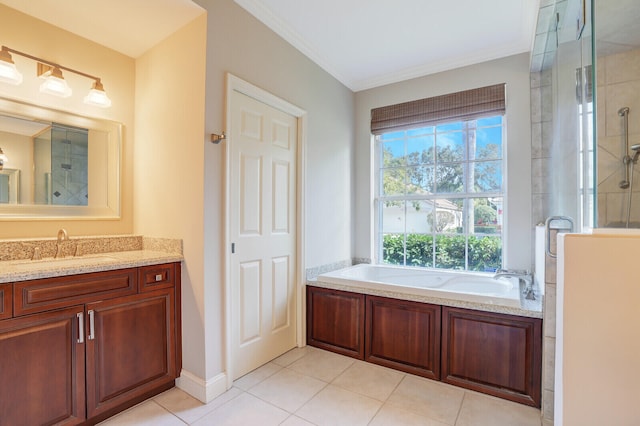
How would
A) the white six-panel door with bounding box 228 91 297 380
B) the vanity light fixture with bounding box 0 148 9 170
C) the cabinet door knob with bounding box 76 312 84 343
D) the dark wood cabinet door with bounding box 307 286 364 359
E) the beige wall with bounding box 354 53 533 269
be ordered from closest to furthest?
the cabinet door knob with bounding box 76 312 84 343
the vanity light fixture with bounding box 0 148 9 170
the white six-panel door with bounding box 228 91 297 380
the dark wood cabinet door with bounding box 307 286 364 359
the beige wall with bounding box 354 53 533 269

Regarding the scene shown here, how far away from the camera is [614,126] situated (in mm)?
1234

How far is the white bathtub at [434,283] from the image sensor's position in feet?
6.84

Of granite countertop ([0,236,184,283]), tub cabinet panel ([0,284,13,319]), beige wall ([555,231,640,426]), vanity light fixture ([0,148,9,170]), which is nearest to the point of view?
beige wall ([555,231,640,426])

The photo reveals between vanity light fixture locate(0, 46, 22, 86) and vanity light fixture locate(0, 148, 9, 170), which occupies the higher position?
vanity light fixture locate(0, 46, 22, 86)

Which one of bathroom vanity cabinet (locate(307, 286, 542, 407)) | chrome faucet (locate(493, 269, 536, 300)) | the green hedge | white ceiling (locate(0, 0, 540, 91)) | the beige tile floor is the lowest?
the beige tile floor

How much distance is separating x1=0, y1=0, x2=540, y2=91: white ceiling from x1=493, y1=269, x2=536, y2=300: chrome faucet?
75.1 inches

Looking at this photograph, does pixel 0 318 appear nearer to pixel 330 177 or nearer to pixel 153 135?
pixel 153 135

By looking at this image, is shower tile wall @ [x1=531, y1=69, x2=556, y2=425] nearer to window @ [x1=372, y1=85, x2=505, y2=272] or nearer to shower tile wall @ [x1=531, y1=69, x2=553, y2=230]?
shower tile wall @ [x1=531, y1=69, x2=553, y2=230]

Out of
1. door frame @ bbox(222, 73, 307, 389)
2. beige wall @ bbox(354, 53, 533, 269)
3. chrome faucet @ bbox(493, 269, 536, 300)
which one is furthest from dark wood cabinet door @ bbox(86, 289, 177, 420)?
beige wall @ bbox(354, 53, 533, 269)

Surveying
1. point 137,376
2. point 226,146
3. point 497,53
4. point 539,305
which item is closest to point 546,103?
point 497,53

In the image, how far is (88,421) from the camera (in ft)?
5.31

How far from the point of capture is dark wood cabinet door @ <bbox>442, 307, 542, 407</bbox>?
186 centimetres

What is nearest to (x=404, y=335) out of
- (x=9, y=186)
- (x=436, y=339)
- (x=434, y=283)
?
(x=436, y=339)

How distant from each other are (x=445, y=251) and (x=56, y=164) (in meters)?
3.36
